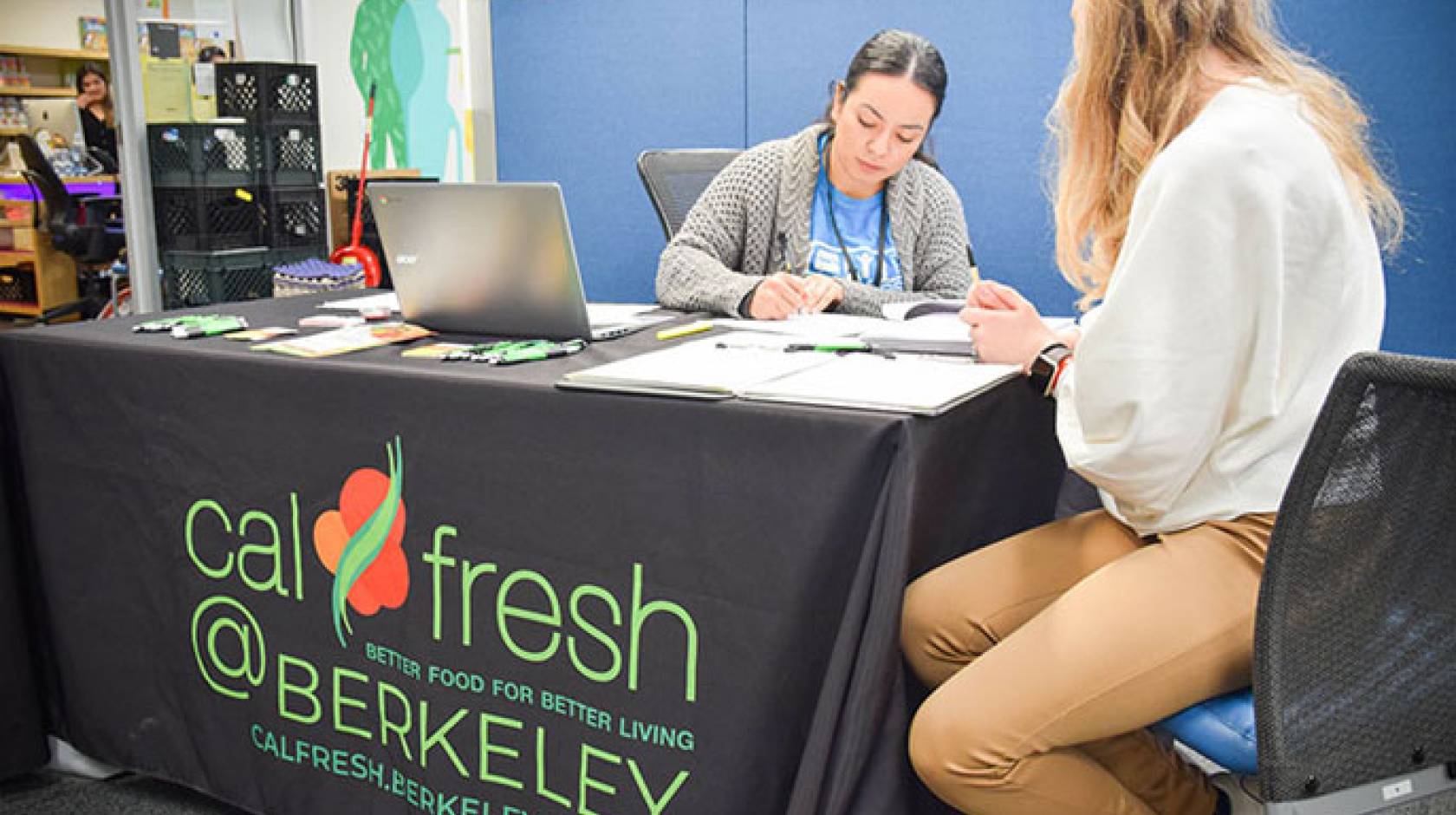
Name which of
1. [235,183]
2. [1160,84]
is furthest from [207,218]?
[1160,84]

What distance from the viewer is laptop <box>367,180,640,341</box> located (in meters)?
1.59

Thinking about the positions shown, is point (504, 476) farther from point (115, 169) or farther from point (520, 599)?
point (115, 169)

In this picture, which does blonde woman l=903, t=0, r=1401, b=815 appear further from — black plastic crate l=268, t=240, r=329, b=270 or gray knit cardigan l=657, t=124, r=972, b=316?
black plastic crate l=268, t=240, r=329, b=270

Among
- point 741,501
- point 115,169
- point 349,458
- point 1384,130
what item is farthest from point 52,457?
point 115,169

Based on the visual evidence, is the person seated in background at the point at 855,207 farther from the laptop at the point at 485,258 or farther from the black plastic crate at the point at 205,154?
the black plastic crate at the point at 205,154

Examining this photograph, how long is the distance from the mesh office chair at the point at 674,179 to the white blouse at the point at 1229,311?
1.62 m

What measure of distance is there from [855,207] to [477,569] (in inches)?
48.1

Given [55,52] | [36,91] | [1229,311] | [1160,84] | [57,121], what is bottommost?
[1229,311]

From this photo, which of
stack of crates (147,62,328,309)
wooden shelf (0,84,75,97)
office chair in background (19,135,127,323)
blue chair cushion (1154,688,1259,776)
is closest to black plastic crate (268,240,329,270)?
stack of crates (147,62,328,309)

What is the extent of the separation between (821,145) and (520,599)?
1273 millimetres

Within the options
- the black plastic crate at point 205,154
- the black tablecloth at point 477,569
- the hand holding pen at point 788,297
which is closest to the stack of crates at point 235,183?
the black plastic crate at point 205,154

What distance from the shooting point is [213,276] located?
443cm

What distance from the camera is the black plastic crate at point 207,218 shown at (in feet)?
14.5

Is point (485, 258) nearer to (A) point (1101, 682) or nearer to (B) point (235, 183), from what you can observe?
(A) point (1101, 682)
